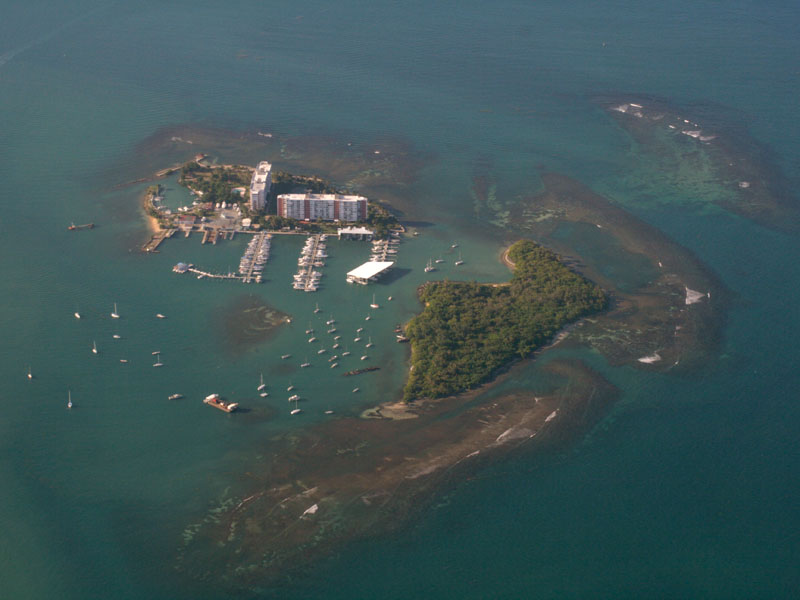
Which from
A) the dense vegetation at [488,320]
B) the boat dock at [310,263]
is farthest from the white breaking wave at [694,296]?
the boat dock at [310,263]

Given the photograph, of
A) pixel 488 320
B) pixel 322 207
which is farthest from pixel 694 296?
pixel 322 207

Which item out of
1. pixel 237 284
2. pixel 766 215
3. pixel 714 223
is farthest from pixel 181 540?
pixel 766 215

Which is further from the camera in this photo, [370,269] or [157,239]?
[157,239]

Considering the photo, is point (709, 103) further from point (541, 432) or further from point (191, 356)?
point (191, 356)

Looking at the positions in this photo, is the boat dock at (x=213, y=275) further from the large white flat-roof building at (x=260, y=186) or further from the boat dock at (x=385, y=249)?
the boat dock at (x=385, y=249)

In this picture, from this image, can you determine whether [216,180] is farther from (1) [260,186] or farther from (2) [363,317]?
(2) [363,317]

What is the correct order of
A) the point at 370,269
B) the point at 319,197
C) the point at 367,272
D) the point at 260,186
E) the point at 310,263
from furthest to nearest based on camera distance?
the point at 260,186
the point at 319,197
the point at 310,263
the point at 370,269
the point at 367,272

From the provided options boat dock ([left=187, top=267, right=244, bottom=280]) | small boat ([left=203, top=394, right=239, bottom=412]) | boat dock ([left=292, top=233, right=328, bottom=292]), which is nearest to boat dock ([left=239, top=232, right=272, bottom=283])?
boat dock ([left=187, top=267, right=244, bottom=280])
